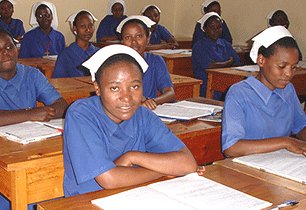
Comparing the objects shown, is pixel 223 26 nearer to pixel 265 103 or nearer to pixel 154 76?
pixel 154 76

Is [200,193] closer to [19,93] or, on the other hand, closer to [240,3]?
[19,93]

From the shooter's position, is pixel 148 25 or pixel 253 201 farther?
pixel 148 25

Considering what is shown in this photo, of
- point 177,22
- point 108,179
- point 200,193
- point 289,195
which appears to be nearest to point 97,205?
point 108,179

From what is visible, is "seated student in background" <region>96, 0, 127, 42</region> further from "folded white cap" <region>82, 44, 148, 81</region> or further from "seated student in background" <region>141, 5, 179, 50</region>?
"folded white cap" <region>82, 44, 148, 81</region>

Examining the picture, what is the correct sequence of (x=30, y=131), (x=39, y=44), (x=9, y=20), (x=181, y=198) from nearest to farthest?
(x=181, y=198)
(x=30, y=131)
(x=39, y=44)
(x=9, y=20)

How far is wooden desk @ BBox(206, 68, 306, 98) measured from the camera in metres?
4.46

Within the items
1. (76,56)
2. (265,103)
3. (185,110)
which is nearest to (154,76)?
(185,110)

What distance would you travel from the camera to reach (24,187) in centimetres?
190

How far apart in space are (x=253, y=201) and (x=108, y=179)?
46 cm

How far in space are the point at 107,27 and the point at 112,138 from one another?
5807 mm

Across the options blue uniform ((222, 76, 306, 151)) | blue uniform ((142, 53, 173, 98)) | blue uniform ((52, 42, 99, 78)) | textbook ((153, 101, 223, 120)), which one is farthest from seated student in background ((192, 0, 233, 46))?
blue uniform ((222, 76, 306, 151))

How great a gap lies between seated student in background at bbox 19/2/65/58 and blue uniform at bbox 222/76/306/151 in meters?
3.81

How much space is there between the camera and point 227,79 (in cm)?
451

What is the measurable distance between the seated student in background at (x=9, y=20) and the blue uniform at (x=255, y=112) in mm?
4972
